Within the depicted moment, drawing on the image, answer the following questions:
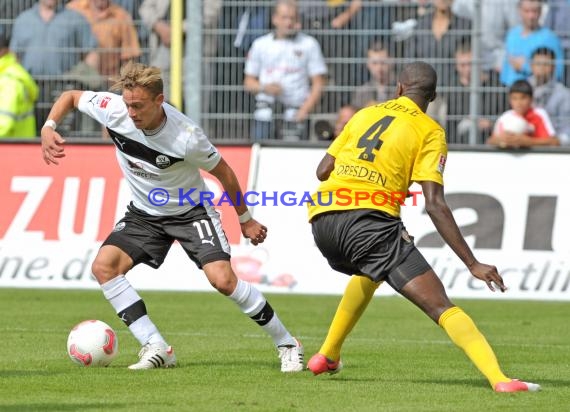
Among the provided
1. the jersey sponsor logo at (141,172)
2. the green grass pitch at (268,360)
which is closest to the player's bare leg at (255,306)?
the green grass pitch at (268,360)

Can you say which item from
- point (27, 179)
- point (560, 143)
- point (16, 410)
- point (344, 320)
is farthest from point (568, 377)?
point (27, 179)

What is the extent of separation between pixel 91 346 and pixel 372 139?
8.20ft

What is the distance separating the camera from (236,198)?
973 centimetres

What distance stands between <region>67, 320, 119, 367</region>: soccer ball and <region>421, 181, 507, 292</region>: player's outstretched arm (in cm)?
261

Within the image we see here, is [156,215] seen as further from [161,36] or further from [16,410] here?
[161,36]

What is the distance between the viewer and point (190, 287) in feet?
53.0

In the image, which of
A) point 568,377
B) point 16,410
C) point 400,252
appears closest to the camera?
point 16,410

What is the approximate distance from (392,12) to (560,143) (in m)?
2.57

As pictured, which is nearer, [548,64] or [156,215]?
[156,215]

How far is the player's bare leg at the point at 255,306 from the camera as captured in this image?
962cm

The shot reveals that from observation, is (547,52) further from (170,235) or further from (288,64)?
(170,235)

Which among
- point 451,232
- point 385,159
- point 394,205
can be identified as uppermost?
point 385,159

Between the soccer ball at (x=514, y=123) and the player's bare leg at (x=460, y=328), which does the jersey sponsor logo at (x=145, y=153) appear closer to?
the player's bare leg at (x=460, y=328)

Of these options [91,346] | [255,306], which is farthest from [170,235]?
[91,346]
